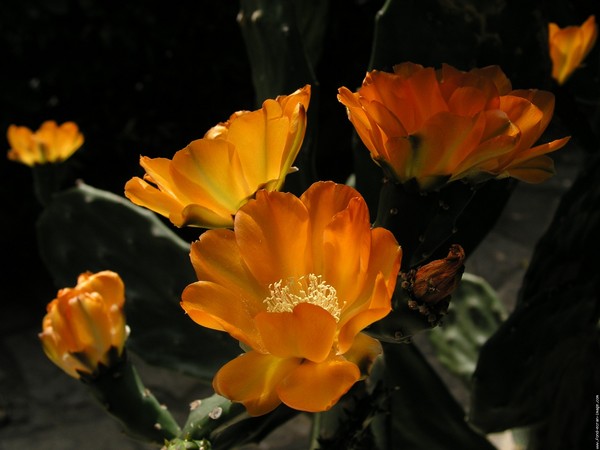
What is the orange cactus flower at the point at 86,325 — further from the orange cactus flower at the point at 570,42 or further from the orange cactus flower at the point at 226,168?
the orange cactus flower at the point at 570,42

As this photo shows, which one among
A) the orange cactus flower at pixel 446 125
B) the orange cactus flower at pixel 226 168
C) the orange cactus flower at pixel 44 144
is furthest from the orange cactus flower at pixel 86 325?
the orange cactus flower at pixel 44 144

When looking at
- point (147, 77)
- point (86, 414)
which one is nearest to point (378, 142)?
point (86, 414)

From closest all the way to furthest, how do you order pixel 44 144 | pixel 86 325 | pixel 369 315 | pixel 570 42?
pixel 369 315 → pixel 86 325 → pixel 570 42 → pixel 44 144

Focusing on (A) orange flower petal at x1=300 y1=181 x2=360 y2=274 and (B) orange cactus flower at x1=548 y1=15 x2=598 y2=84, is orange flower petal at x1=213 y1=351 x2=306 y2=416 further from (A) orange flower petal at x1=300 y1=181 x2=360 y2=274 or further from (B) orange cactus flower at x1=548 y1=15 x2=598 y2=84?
(B) orange cactus flower at x1=548 y1=15 x2=598 y2=84

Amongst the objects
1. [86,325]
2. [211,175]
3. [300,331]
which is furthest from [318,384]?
[86,325]

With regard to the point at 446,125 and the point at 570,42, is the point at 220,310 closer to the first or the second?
the point at 446,125

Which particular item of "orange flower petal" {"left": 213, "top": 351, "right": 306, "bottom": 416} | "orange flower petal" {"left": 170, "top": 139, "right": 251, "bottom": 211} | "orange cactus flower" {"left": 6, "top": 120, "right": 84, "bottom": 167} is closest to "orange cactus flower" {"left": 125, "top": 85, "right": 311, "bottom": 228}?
"orange flower petal" {"left": 170, "top": 139, "right": 251, "bottom": 211}

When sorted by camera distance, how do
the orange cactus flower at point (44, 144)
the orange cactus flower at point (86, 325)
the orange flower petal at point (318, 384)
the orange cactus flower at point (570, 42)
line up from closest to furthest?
the orange flower petal at point (318, 384)
the orange cactus flower at point (86, 325)
the orange cactus flower at point (570, 42)
the orange cactus flower at point (44, 144)
